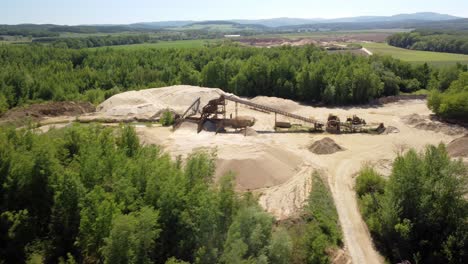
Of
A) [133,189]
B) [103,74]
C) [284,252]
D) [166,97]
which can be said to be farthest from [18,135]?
[103,74]

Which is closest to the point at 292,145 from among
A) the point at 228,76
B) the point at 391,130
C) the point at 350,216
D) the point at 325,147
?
the point at 325,147

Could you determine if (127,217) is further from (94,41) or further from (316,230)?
(94,41)

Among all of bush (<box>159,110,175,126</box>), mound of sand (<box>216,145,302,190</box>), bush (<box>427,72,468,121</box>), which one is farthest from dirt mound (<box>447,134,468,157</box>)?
bush (<box>159,110,175,126</box>)

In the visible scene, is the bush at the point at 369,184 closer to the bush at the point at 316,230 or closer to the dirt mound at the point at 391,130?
the bush at the point at 316,230

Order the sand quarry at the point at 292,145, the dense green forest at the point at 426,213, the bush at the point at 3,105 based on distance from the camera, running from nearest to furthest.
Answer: the dense green forest at the point at 426,213 < the sand quarry at the point at 292,145 < the bush at the point at 3,105

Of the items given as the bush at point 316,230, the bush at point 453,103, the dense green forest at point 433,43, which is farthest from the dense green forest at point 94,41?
the bush at point 316,230

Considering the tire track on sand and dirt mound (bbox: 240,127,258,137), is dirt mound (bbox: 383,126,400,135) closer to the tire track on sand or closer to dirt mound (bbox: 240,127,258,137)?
the tire track on sand
